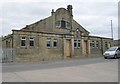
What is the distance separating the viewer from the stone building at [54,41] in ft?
96.0

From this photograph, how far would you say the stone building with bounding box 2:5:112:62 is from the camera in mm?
29250

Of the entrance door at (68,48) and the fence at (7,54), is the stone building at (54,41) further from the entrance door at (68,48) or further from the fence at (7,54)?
the fence at (7,54)

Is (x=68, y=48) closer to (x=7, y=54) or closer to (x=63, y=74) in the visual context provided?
(x=7, y=54)

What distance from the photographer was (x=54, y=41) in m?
33.3

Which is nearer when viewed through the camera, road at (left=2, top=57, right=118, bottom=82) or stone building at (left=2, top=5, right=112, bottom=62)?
road at (left=2, top=57, right=118, bottom=82)

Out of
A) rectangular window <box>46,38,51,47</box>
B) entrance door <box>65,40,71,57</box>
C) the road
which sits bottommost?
the road

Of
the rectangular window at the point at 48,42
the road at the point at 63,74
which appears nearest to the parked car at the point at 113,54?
the rectangular window at the point at 48,42

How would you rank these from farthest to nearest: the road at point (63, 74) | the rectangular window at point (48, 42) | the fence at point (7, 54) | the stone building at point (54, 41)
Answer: the rectangular window at point (48, 42)
the stone building at point (54, 41)
the fence at point (7, 54)
the road at point (63, 74)

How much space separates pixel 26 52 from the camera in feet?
96.5

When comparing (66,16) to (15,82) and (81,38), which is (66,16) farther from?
(15,82)

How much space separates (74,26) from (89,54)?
666cm

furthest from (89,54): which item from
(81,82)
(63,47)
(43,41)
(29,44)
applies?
(81,82)

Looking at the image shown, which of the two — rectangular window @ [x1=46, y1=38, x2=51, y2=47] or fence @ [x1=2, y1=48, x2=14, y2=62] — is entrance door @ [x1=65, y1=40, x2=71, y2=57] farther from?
fence @ [x1=2, y1=48, x2=14, y2=62]

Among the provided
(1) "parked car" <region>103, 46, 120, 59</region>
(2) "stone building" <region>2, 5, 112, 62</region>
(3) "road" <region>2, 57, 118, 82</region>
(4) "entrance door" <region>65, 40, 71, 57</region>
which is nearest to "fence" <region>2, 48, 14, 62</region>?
(2) "stone building" <region>2, 5, 112, 62</region>
